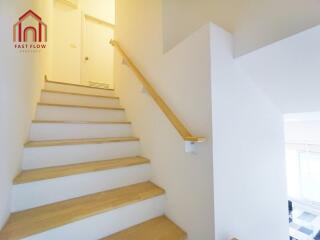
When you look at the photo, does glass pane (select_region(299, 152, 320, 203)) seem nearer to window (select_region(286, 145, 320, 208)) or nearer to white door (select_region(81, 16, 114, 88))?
window (select_region(286, 145, 320, 208))

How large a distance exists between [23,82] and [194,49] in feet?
4.53

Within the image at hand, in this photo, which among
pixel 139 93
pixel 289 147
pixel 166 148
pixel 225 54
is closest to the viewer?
pixel 225 54

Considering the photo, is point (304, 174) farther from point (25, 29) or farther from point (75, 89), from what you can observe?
point (25, 29)

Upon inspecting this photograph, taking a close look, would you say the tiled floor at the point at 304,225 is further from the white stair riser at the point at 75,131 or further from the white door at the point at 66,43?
the white door at the point at 66,43

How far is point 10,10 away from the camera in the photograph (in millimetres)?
1068

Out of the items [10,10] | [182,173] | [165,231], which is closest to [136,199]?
[165,231]

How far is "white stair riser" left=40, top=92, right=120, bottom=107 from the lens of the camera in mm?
2185

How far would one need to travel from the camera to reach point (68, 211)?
3.71 ft

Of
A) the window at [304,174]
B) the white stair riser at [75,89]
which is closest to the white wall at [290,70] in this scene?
the white stair riser at [75,89]

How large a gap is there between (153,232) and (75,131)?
4.25 ft

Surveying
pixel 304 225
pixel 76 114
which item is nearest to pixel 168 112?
pixel 76 114

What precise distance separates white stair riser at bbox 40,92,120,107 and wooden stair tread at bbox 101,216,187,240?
5.77 ft

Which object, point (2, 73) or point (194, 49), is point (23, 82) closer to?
point (2, 73)

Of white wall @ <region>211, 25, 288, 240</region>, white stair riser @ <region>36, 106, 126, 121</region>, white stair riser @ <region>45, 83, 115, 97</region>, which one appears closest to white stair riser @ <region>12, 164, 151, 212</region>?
white wall @ <region>211, 25, 288, 240</region>
